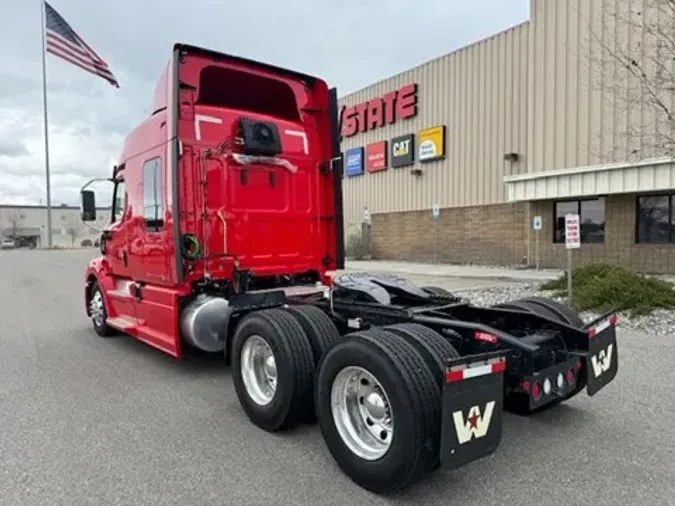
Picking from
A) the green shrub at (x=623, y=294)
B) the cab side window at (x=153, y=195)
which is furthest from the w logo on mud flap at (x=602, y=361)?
the green shrub at (x=623, y=294)

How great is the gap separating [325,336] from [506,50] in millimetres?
18643

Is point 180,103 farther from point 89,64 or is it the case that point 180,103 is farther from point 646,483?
point 89,64

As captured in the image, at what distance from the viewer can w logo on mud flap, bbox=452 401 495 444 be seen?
280 cm

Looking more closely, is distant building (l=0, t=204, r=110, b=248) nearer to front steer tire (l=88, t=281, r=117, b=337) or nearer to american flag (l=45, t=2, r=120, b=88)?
american flag (l=45, t=2, r=120, b=88)

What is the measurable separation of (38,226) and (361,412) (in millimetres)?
110490

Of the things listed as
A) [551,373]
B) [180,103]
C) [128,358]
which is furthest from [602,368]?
[128,358]

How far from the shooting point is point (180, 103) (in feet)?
18.4

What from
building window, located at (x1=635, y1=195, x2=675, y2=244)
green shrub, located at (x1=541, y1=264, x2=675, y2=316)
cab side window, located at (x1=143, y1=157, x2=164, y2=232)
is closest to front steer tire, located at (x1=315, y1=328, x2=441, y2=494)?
cab side window, located at (x1=143, y1=157, x2=164, y2=232)

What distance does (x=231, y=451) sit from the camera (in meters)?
3.69

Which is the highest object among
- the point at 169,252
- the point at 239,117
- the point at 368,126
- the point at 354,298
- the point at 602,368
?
the point at 368,126

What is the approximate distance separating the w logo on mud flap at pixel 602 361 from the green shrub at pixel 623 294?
484cm

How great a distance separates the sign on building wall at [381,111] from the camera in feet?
78.3

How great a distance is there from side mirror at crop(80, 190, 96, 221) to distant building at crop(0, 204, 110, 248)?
9093 centimetres

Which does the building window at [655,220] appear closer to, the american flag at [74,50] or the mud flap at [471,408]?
the mud flap at [471,408]
